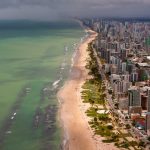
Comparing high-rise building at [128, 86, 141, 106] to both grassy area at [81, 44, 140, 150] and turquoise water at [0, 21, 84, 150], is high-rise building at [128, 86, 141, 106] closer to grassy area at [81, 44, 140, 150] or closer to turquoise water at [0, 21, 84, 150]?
grassy area at [81, 44, 140, 150]

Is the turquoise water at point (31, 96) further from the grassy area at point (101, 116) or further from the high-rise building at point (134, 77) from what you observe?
the high-rise building at point (134, 77)

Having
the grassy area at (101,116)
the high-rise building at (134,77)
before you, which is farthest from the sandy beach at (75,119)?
the high-rise building at (134,77)

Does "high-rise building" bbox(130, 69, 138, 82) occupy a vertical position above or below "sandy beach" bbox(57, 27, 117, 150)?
above

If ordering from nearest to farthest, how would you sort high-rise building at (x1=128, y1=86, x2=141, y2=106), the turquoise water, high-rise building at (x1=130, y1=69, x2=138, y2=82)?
the turquoise water
high-rise building at (x1=128, y1=86, x2=141, y2=106)
high-rise building at (x1=130, y1=69, x2=138, y2=82)

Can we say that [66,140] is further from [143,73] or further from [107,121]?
[143,73]

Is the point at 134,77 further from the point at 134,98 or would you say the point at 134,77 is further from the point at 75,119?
the point at 75,119

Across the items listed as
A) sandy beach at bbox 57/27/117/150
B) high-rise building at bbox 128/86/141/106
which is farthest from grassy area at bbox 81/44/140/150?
high-rise building at bbox 128/86/141/106

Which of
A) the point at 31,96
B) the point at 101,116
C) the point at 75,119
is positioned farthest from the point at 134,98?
the point at 31,96

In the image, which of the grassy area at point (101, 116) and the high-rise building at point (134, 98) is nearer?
the grassy area at point (101, 116)

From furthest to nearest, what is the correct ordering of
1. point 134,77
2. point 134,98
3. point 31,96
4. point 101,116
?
point 134,77
point 31,96
point 134,98
point 101,116
